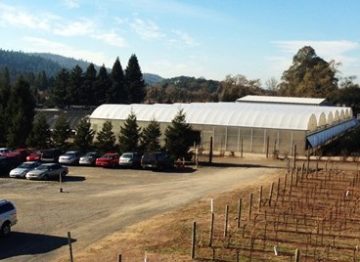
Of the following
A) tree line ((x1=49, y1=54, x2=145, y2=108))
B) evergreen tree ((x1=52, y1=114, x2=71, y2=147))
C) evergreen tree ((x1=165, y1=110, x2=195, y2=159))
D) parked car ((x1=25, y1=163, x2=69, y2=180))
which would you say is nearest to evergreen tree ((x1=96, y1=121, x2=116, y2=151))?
evergreen tree ((x1=52, y1=114, x2=71, y2=147))

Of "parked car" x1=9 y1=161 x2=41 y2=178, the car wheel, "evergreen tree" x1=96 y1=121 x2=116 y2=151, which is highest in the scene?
"evergreen tree" x1=96 y1=121 x2=116 y2=151

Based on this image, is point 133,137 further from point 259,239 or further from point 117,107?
point 259,239

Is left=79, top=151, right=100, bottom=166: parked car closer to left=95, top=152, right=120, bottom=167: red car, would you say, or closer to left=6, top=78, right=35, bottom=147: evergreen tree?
left=95, top=152, right=120, bottom=167: red car

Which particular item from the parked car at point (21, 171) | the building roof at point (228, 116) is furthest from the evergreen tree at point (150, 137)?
the parked car at point (21, 171)

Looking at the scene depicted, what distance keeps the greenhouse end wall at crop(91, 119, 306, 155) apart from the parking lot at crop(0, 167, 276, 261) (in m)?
10.3

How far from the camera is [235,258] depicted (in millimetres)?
18688

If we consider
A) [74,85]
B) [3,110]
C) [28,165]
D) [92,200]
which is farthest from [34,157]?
[74,85]

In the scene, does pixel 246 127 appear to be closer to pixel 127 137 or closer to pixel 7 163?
pixel 127 137

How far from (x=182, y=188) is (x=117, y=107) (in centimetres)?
3199

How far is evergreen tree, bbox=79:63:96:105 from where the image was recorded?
120188 millimetres

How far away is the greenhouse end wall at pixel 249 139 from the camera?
A: 5606 centimetres

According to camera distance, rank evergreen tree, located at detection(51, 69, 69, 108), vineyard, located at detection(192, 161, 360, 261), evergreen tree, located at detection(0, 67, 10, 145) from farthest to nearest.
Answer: evergreen tree, located at detection(51, 69, 69, 108) < evergreen tree, located at detection(0, 67, 10, 145) < vineyard, located at detection(192, 161, 360, 261)

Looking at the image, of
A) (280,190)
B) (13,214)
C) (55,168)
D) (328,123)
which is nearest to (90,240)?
(13,214)

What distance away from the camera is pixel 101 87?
122 m
